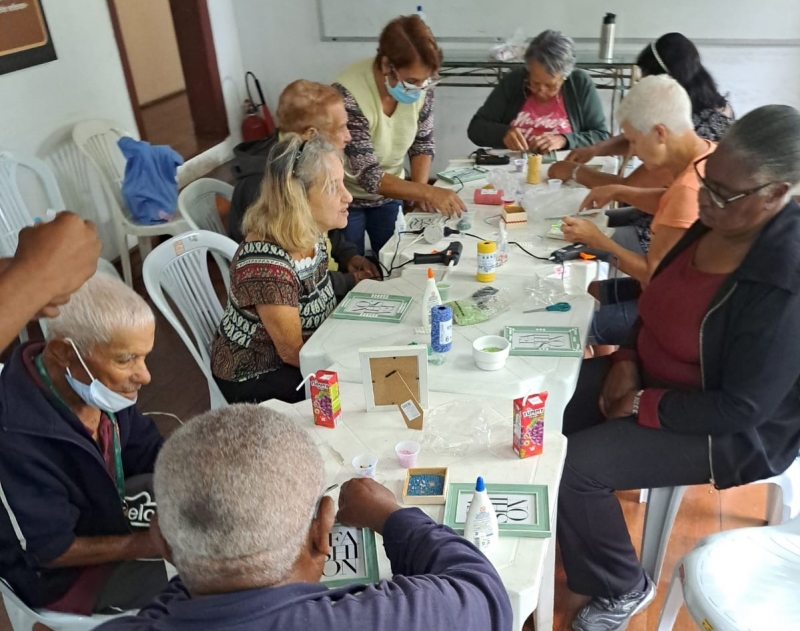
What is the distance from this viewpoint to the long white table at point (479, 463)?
1291 mm

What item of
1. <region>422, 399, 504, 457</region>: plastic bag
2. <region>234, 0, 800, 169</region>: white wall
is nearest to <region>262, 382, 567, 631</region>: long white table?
<region>422, 399, 504, 457</region>: plastic bag

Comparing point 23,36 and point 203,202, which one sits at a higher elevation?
point 23,36

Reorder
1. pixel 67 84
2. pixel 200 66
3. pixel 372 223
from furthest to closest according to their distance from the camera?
1. pixel 200 66
2. pixel 67 84
3. pixel 372 223

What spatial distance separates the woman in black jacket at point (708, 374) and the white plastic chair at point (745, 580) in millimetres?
243

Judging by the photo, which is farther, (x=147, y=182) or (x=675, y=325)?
(x=147, y=182)

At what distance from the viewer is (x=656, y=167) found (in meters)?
2.50

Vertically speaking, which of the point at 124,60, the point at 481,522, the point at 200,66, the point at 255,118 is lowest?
the point at 255,118

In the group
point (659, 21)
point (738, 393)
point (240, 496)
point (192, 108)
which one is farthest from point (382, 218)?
point (192, 108)

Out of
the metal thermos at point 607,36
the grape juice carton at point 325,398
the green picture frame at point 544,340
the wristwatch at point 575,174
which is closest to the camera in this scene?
the grape juice carton at point 325,398

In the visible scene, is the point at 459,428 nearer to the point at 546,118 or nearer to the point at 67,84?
the point at 546,118

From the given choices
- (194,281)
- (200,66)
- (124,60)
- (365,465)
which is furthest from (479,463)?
(200,66)

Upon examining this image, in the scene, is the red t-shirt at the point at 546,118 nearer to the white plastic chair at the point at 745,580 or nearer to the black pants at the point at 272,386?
the black pants at the point at 272,386

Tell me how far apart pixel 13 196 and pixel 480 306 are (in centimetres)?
272

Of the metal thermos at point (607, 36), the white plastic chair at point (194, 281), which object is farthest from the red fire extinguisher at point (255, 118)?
the white plastic chair at point (194, 281)
